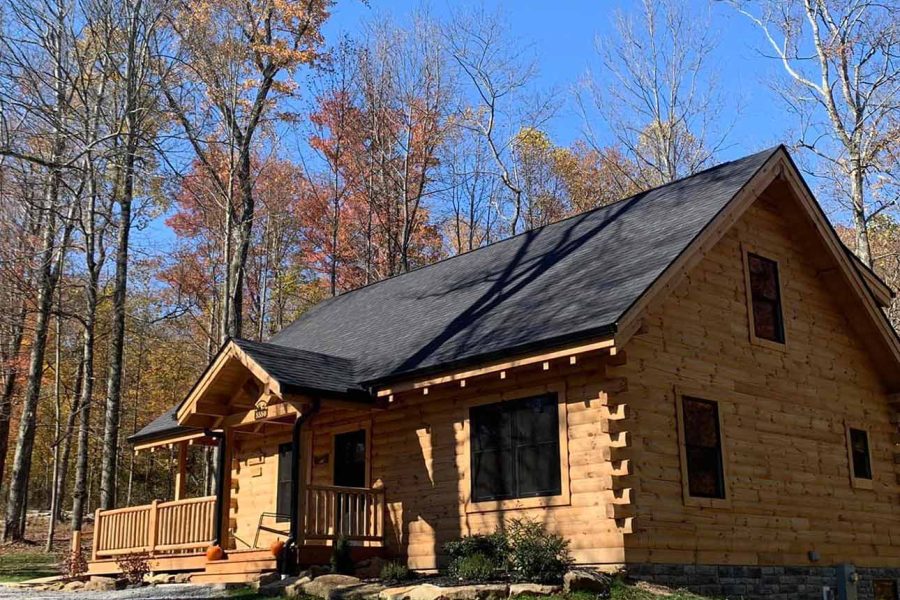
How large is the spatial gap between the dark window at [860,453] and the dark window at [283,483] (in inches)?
399

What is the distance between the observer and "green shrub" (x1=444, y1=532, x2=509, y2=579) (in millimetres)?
11992

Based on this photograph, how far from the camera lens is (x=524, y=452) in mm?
12727

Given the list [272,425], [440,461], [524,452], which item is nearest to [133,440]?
[272,425]

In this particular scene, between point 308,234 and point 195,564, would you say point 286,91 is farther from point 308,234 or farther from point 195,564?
point 195,564

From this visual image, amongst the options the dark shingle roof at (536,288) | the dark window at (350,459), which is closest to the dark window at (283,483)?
the dark window at (350,459)

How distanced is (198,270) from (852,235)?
2533 centimetres

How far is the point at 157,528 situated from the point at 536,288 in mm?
7960

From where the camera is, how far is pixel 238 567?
44.7 feet

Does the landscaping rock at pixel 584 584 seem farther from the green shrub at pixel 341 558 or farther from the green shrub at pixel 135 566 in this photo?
the green shrub at pixel 135 566

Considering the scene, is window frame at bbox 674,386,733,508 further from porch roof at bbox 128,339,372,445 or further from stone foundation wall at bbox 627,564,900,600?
porch roof at bbox 128,339,372,445

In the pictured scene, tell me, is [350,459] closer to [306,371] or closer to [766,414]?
[306,371]

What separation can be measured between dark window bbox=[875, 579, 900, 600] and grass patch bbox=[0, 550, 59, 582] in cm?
1591

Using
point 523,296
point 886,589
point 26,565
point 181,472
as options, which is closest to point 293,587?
point 523,296

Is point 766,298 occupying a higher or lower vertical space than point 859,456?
higher
